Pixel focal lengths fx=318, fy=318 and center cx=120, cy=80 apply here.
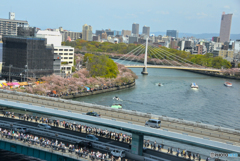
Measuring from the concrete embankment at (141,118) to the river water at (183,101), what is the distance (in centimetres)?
565

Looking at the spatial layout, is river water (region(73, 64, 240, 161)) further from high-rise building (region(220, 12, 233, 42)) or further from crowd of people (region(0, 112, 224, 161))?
high-rise building (region(220, 12, 233, 42))

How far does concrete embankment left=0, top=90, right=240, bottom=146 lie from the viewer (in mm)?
7227

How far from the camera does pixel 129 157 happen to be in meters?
7.30

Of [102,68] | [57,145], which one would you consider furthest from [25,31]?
[57,145]

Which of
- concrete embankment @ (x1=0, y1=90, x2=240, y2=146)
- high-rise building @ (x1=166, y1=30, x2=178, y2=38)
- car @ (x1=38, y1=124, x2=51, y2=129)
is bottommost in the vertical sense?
car @ (x1=38, y1=124, x2=51, y2=129)

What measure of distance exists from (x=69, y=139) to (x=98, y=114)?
1.03m

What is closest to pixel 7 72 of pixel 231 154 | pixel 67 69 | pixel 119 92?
pixel 67 69

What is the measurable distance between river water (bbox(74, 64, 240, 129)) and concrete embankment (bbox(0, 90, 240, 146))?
5.65m

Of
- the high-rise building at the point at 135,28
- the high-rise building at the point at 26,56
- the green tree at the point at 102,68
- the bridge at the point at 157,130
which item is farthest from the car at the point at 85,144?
the high-rise building at the point at 135,28

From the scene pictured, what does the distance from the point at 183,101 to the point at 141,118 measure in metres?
9.97

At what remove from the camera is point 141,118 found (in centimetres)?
845

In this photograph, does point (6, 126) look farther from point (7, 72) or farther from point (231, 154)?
point (7, 72)

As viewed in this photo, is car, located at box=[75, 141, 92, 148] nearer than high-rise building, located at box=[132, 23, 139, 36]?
Yes

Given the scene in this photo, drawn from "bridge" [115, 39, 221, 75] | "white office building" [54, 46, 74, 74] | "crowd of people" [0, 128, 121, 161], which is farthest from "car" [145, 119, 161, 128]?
"bridge" [115, 39, 221, 75]
